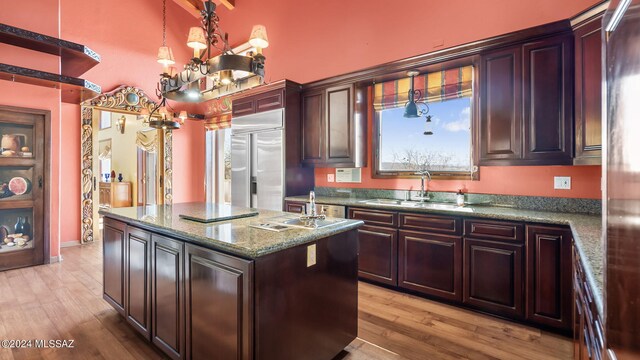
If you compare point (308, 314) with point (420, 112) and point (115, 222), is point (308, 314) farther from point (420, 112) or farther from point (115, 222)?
point (420, 112)

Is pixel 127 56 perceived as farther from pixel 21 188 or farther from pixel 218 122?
pixel 21 188

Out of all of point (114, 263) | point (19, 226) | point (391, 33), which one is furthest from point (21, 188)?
point (391, 33)

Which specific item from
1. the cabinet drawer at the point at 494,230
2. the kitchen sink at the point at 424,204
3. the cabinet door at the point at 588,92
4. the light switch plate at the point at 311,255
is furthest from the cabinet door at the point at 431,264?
the light switch plate at the point at 311,255

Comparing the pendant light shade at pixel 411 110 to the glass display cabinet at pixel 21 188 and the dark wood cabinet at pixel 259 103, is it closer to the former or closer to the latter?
the dark wood cabinet at pixel 259 103

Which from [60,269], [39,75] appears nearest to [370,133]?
[39,75]

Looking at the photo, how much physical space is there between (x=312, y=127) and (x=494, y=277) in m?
2.83

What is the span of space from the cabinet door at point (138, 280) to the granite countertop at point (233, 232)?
0.37 ft

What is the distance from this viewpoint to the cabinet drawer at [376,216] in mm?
3139

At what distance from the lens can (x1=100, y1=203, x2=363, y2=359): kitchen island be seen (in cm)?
152

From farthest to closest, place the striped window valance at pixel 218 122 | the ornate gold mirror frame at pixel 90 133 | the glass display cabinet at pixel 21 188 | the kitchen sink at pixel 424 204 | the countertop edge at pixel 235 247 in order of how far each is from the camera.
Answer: the striped window valance at pixel 218 122, the ornate gold mirror frame at pixel 90 133, the glass display cabinet at pixel 21 188, the kitchen sink at pixel 424 204, the countertop edge at pixel 235 247

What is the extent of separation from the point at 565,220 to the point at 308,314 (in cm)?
203

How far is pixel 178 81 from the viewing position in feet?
7.59

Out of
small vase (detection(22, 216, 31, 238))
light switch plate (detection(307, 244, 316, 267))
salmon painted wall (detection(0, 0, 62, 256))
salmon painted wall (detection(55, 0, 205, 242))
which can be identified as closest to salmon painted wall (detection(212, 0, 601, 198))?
salmon painted wall (detection(55, 0, 205, 242))

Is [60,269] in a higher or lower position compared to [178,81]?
lower
